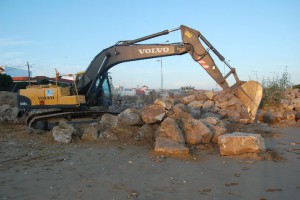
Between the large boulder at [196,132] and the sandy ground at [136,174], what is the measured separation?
12.8 inches

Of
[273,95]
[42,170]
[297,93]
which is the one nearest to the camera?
[42,170]

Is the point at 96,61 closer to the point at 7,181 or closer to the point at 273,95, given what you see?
the point at 7,181

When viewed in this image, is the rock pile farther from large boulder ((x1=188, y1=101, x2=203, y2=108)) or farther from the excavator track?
large boulder ((x1=188, y1=101, x2=203, y2=108))

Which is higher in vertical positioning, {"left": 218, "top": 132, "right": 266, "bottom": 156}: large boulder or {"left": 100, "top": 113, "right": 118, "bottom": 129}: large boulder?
{"left": 100, "top": 113, "right": 118, "bottom": 129}: large boulder

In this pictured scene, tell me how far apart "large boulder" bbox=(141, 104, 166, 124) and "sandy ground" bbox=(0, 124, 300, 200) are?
3.05 feet

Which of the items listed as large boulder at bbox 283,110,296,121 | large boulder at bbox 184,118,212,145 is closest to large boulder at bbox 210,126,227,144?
large boulder at bbox 184,118,212,145

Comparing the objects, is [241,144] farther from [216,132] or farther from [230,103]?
[230,103]

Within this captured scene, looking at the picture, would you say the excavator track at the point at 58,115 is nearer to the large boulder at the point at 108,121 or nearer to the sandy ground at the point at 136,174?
the large boulder at the point at 108,121

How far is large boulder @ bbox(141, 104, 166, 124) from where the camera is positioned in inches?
374

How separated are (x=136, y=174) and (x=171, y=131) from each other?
2.20m

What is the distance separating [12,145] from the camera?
934 cm

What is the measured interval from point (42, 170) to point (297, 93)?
16.5 m

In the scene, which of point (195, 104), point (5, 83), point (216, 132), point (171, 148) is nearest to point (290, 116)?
point (195, 104)

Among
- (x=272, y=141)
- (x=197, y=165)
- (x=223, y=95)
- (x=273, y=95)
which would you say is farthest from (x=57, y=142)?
(x=273, y=95)
